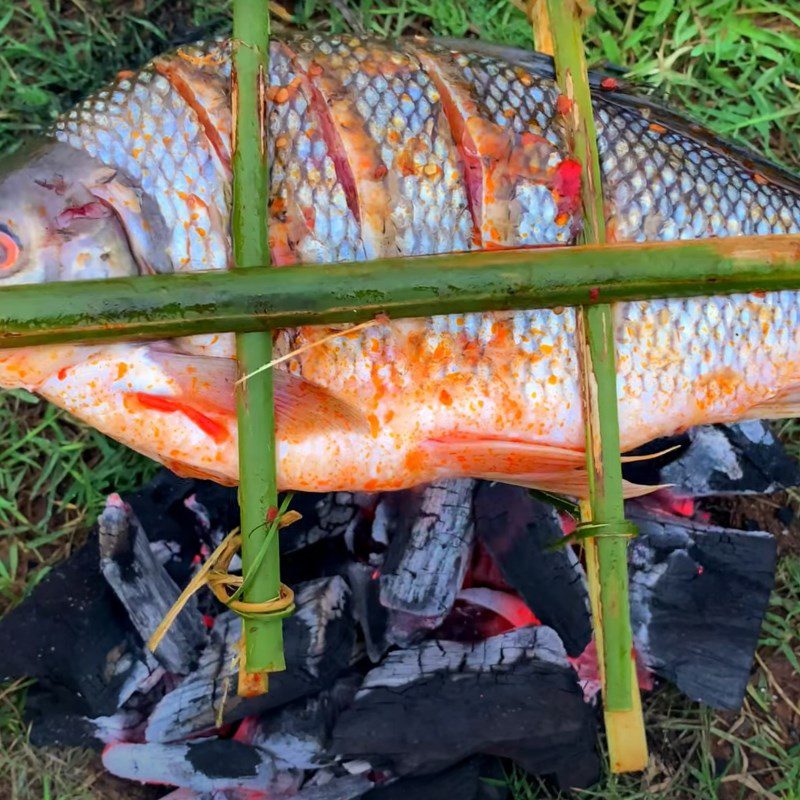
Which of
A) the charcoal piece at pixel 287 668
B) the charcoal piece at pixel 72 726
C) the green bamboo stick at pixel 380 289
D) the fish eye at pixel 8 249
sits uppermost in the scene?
the fish eye at pixel 8 249

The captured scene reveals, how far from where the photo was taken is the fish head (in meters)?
1.70

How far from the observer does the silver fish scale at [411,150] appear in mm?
1780

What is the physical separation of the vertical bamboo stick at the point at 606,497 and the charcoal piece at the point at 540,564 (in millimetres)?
658

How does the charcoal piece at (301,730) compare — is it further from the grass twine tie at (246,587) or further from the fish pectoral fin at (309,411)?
the fish pectoral fin at (309,411)

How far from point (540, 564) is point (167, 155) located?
167 cm

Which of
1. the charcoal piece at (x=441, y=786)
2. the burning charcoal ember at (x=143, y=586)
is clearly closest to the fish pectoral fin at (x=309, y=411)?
the burning charcoal ember at (x=143, y=586)

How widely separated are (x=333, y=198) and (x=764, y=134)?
77.6 inches

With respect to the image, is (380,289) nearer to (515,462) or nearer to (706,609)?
(515,462)

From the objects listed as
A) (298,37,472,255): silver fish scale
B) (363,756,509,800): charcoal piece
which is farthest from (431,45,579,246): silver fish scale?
(363,756,509,800): charcoal piece

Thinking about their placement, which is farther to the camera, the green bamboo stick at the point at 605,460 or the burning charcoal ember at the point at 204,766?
the burning charcoal ember at the point at 204,766

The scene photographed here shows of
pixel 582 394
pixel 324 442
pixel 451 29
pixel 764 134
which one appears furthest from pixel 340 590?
pixel 764 134

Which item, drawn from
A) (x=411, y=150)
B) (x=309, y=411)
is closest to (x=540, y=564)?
(x=309, y=411)

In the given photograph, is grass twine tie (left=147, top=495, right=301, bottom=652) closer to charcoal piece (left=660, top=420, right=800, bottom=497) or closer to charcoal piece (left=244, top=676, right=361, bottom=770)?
charcoal piece (left=244, top=676, right=361, bottom=770)

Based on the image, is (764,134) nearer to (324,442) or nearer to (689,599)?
(689,599)
